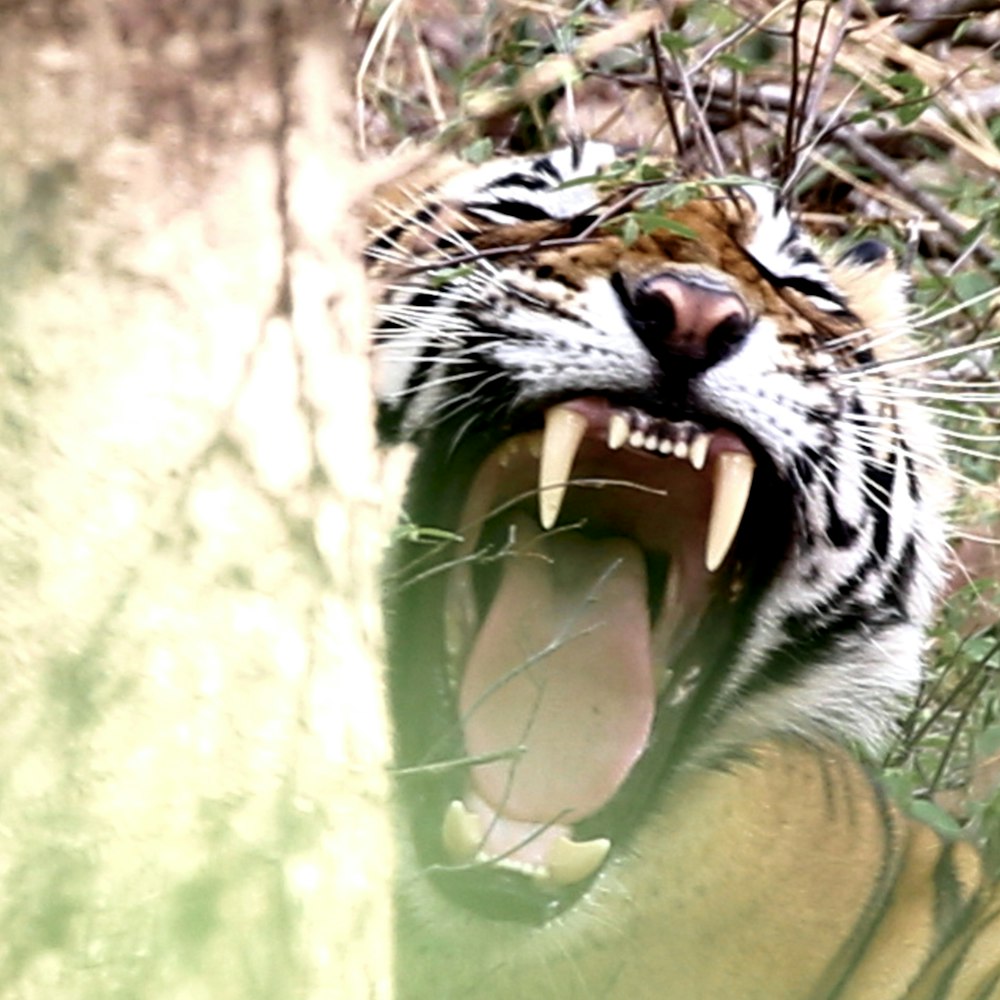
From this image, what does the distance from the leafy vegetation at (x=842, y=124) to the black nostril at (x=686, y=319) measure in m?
0.21

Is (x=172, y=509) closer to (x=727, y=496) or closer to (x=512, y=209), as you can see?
(x=727, y=496)

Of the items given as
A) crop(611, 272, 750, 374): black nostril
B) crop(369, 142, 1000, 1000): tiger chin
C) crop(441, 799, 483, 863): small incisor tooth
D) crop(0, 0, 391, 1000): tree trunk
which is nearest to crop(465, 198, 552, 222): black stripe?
crop(369, 142, 1000, 1000): tiger chin

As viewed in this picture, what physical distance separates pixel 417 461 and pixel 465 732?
0.28 metres

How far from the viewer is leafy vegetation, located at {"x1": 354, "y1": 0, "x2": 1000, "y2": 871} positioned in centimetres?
216

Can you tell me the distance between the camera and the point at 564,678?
74.8 inches

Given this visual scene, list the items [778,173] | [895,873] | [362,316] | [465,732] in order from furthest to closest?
[778,173]
[895,873]
[465,732]
[362,316]

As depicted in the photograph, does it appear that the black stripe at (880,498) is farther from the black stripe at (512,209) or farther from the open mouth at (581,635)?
the black stripe at (512,209)

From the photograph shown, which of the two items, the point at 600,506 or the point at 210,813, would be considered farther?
the point at 600,506

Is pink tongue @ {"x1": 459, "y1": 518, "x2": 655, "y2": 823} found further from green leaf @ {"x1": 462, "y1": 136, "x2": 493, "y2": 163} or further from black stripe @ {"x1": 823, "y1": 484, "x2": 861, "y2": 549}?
green leaf @ {"x1": 462, "y1": 136, "x2": 493, "y2": 163}

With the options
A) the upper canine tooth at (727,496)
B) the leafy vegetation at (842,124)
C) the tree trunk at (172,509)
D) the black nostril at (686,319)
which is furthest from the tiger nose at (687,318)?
the tree trunk at (172,509)

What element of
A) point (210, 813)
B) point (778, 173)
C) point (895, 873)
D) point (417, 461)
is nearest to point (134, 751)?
point (210, 813)

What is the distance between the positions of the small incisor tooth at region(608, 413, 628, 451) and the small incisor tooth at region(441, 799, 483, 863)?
377 millimetres

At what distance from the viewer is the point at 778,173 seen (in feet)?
8.07

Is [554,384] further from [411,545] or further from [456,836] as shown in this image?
[456,836]
